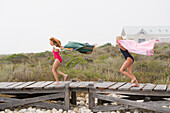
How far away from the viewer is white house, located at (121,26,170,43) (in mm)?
42128

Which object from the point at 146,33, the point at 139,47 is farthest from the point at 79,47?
the point at 146,33

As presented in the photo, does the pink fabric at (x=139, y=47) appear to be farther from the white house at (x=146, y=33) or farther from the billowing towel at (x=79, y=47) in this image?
the white house at (x=146, y=33)

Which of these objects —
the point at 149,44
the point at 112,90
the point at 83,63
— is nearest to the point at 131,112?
the point at 112,90

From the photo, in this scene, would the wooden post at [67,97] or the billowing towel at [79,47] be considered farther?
the billowing towel at [79,47]

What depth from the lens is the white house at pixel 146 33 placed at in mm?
42128

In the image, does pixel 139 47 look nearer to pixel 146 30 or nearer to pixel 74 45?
pixel 74 45

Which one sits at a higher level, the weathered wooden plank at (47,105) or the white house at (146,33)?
the white house at (146,33)

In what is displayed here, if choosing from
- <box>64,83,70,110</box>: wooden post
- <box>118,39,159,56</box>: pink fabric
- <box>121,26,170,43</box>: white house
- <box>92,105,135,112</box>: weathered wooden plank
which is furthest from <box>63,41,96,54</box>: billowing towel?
<box>121,26,170,43</box>: white house

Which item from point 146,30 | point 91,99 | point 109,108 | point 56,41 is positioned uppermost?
point 146,30

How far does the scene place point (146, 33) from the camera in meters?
43.2

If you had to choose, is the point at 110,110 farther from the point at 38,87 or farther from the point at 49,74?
the point at 49,74

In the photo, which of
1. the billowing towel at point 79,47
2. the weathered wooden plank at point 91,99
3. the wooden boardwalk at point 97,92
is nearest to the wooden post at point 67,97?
the wooden boardwalk at point 97,92

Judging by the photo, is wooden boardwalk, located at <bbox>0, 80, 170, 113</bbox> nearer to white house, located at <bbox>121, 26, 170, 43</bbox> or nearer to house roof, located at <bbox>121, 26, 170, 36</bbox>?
white house, located at <bbox>121, 26, 170, 43</bbox>

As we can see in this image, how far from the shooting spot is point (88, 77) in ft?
28.5
